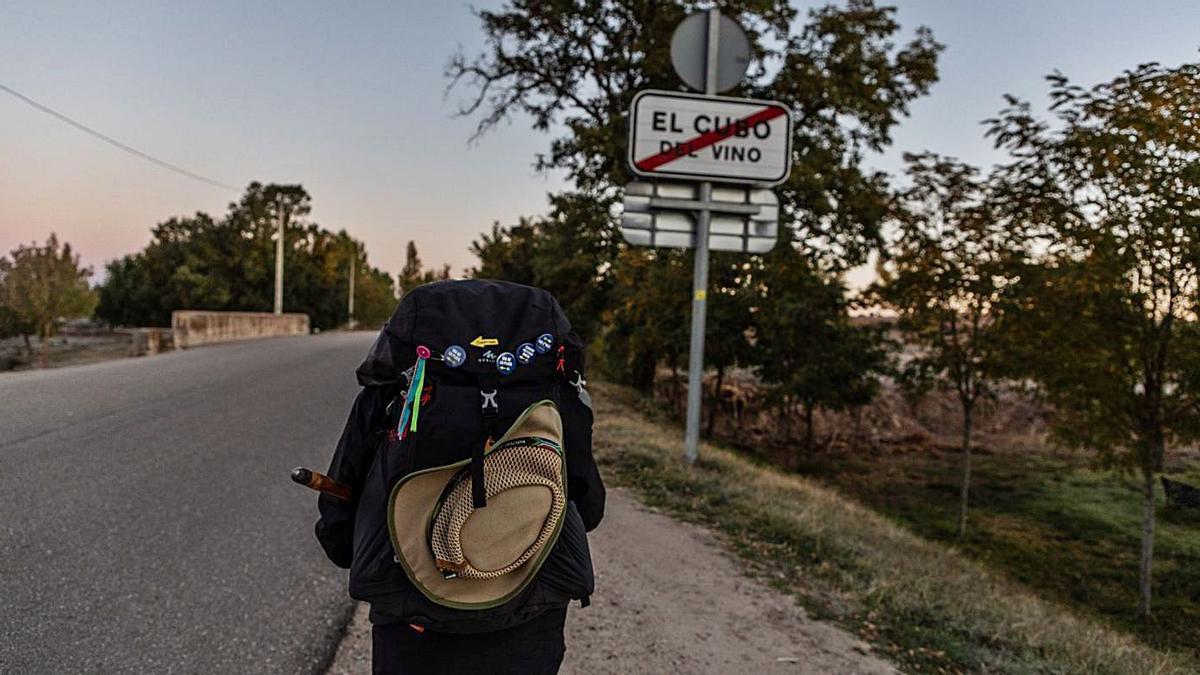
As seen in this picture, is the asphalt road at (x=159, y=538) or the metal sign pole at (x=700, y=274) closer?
the asphalt road at (x=159, y=538)

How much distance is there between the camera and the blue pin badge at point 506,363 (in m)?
1.89

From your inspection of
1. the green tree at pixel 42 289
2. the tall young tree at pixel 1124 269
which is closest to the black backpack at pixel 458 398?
the tall young tree at pixel 1124 269

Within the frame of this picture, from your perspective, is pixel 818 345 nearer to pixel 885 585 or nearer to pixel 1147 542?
pixel 1147 542

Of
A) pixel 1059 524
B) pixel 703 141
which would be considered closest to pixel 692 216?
pixel 703 141

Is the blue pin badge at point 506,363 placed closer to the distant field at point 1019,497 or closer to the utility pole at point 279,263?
the distant field at point 1019,497

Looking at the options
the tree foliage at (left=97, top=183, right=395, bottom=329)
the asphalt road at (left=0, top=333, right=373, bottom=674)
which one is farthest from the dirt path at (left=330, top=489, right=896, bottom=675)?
the tree foliage at (left=97, top=183, right=395, bottom=329)

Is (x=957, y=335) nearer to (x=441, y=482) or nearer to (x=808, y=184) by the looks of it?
(x=808, y=184)

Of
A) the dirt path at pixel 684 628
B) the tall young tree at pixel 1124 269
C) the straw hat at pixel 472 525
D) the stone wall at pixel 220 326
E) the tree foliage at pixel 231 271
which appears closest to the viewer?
the straw hat at pixel 472 525

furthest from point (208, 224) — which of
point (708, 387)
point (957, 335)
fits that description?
point (957, 335)

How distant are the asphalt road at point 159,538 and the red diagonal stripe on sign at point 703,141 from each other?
14.7 feet

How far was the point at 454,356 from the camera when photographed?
6.09ft

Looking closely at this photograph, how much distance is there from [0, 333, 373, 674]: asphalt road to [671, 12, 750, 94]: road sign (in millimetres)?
5566

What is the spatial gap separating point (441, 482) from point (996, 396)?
1449cm

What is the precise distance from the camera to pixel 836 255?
16422mm
